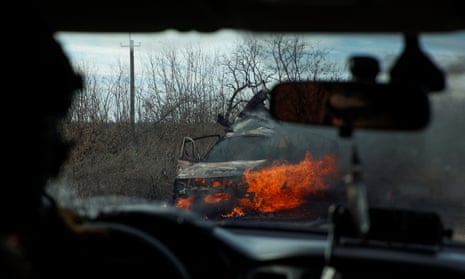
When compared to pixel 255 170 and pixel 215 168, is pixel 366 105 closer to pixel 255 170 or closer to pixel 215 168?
pixel 255 170

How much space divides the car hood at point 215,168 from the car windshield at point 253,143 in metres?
0.03

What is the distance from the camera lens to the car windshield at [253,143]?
4004mm

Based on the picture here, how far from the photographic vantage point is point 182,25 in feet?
12.3

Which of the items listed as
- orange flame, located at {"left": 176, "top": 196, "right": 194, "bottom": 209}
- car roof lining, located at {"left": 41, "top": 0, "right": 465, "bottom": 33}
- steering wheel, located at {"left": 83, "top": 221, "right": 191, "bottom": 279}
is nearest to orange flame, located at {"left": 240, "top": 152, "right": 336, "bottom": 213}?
orange flame, located at {"left": 176, "top": 196, "right": 194, "bottom": 209}

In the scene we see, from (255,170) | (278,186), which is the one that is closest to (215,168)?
(255,170)

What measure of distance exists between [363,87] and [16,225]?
163 centimetres

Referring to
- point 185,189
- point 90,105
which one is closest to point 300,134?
point 185,189

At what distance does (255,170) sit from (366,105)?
8609 millimetres

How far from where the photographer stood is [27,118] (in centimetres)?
270

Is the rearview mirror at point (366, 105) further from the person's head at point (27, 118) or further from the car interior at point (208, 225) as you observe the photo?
the person's head at point (27, 118)

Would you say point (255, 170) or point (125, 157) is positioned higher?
point (255, 170)

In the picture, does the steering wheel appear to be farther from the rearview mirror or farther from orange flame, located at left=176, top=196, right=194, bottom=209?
orange flame, located at left=176, top=196, right=194, bottom=209

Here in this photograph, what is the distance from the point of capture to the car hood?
1205 cm

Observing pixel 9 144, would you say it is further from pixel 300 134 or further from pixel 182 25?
pixel 300 134
